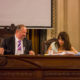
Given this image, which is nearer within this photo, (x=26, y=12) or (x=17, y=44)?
(x=17, y=44)

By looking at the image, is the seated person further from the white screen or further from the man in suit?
the white screen

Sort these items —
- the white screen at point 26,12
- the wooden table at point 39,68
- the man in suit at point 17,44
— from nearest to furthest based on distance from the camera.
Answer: the wooden table at point 39,68 → the man in suit at point 17,44 → the white screen at point 26,12

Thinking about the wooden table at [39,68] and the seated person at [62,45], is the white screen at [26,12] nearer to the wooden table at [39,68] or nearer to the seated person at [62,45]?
the seated person at [62,45]

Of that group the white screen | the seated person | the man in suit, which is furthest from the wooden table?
the white screen

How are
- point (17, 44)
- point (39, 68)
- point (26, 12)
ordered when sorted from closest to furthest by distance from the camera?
point (39, 68)
point (17, 44)
point (26, 12)

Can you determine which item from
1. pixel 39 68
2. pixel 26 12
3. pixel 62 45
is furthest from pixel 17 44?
pixel 26 12

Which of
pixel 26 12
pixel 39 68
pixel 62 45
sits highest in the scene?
pixel 26 12

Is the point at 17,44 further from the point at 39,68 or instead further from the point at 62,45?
the point at 39,68

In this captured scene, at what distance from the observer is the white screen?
607 cm

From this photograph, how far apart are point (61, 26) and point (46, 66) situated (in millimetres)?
3201

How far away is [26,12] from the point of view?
6105 mm

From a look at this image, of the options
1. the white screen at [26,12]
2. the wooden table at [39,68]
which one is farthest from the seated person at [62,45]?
the white screen at [26,12]

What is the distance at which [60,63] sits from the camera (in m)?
3.13

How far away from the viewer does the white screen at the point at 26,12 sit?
607cm
